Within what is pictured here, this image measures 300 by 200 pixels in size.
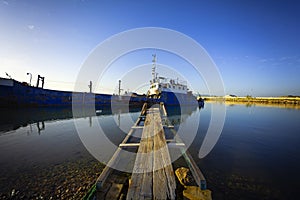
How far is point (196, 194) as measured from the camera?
9.77 feet

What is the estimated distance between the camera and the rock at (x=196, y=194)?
289 cm

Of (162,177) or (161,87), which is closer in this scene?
(162,177)

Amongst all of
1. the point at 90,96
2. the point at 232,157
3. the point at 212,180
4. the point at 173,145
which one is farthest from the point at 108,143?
the point at 90,96

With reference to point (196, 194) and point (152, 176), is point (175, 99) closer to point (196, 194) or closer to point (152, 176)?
point (152, 176)

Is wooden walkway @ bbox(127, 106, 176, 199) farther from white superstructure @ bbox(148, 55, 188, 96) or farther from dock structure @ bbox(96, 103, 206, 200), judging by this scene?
white superstructure @ bbox(148, 55, 188, 96)

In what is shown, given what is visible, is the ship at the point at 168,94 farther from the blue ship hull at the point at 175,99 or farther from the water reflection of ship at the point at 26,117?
the water reflection of ship at the point at 26,117

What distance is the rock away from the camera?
2886 millimetres

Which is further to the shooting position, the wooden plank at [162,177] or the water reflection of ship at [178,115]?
the water reflection of ship at [178,115]

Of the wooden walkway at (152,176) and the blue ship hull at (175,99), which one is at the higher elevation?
the blue ship hull at (175,99)

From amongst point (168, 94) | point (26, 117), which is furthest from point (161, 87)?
point (26, 117)

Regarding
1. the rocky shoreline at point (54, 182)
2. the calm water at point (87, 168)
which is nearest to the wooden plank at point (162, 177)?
the calm water at point (87, 168)

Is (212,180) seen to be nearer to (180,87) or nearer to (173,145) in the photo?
(173,145)

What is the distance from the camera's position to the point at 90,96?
2772 cm

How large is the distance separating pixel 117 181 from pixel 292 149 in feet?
35.7
